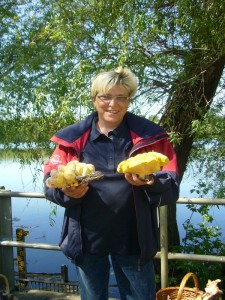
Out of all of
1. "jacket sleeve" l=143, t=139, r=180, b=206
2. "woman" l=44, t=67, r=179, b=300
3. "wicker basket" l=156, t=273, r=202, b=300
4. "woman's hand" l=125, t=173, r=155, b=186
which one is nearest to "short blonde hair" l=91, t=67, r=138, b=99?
"woman" l=44, t=67, r=179, b=300

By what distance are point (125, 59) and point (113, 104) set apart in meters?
1.94

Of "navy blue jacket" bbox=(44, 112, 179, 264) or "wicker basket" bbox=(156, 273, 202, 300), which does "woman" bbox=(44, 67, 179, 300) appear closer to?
"navy blue jacket" bbox=(44, 112, 179, 264)

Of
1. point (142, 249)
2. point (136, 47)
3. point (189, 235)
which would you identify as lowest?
point (189, 235)

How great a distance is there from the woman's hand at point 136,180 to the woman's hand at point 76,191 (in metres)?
0.20

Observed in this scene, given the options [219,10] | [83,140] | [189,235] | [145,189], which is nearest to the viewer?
[145,189]

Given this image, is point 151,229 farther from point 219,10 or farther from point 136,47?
point 219,10

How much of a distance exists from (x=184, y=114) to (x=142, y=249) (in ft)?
11.0

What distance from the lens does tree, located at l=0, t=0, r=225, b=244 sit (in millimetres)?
4121

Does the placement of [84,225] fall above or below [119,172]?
below

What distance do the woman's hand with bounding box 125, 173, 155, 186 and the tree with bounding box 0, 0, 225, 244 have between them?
2.20m

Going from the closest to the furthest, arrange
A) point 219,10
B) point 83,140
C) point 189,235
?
point 83,140 → point 219,10 → point 189,235

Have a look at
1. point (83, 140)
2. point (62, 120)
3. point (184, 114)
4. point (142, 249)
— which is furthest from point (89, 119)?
point (184, 114)

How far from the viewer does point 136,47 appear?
13.8 feet

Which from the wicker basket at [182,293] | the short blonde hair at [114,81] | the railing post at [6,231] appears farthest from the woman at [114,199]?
the railing post at [6,231]
